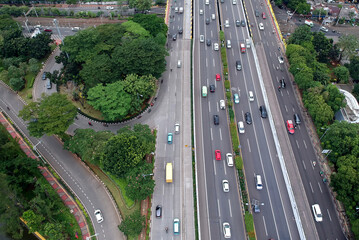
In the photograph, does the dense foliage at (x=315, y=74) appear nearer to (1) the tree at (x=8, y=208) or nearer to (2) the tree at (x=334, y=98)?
(2) the tree at (x=334, y=98)

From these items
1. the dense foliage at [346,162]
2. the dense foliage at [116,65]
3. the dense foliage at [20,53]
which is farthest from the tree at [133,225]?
the dense foliage at [20,53]

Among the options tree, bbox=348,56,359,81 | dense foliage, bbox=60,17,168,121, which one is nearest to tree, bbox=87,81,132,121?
dense foliage, bbox=60,17,168,121

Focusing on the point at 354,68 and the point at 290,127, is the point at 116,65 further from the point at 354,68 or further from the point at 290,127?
the point at 354,68

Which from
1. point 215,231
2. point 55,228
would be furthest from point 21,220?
point 215,231

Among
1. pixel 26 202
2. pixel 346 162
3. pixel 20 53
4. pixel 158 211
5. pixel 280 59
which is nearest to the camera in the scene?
pixel 346 162

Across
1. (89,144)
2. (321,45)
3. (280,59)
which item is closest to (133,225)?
(89,144)

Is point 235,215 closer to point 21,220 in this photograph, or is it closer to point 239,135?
point 239,135

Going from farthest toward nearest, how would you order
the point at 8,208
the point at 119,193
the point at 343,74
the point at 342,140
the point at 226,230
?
the point at 343,74 < the point at 119,193 < the point at 342,140 < the point at 226,230 < the point at 8,208
